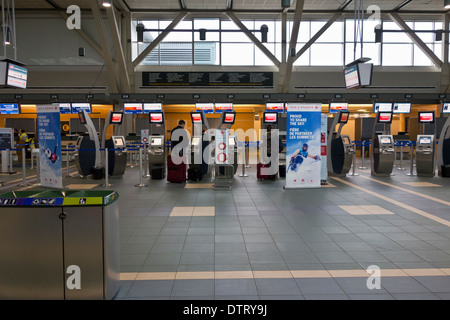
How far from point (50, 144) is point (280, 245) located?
5.98 metres

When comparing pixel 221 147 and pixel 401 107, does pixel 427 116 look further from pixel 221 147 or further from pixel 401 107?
pixel 221 147

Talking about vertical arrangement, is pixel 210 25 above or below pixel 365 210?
above

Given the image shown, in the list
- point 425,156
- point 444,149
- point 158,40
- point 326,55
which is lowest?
point 425,156

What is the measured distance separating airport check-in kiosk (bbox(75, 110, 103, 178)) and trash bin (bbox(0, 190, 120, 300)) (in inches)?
333

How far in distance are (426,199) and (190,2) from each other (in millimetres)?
15980

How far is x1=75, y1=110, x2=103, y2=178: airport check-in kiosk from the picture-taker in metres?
11.4

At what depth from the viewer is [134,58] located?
21.0 m

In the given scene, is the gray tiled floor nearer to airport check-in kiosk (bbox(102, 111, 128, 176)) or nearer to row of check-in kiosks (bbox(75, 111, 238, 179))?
row of check-in kiosks (bbox(75, 111, 238, 179))

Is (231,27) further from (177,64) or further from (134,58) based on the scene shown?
(134,58)

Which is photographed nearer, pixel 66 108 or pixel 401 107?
pixel 401 107

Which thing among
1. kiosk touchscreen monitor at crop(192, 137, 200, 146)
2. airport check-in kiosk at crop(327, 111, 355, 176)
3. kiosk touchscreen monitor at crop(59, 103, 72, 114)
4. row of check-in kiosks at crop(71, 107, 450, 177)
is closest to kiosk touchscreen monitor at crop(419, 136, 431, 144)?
row of check-in kiosks at crop(71, 107, 450, 177)

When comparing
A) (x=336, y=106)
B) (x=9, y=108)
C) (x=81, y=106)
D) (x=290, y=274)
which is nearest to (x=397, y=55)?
(x=336, y=106)

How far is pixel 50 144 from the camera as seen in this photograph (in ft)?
27.1
